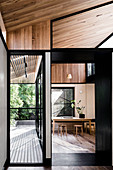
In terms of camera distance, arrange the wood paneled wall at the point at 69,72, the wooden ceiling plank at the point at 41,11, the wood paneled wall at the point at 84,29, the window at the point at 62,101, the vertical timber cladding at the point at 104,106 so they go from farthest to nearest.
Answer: the window at the point at 62,101 → the wood paneled wall at the point at 69,72 → the vertical timber cladding at the point at 104,106 → the wood paneled wall at the point at 84,29 → the wooden ceiling plank at the point at 41,11

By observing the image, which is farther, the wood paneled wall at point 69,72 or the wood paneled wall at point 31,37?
the wood paneled wall at point 69,72

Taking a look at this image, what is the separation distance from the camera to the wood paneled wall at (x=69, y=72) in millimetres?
8844

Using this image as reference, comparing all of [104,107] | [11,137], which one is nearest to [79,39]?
[104,107]

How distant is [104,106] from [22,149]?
6.53ft

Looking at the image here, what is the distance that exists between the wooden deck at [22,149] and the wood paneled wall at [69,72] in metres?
4.93

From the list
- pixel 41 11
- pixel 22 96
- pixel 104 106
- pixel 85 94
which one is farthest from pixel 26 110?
pixel 85 94

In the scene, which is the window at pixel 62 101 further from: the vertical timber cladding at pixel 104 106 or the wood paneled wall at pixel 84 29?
the wood paneled wall at pixel 84 29

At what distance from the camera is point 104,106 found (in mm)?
4531

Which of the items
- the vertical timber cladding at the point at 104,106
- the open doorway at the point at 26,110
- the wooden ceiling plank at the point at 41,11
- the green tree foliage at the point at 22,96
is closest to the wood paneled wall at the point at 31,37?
the wooden ceiling plank at the point at 41,11

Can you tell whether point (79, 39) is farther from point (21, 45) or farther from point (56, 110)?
point (56, 110)

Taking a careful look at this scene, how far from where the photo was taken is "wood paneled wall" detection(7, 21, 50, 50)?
13.1 feet

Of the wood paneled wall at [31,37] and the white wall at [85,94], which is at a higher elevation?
the wood paneled wall at [31,37]

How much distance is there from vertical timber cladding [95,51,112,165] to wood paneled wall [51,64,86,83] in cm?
394

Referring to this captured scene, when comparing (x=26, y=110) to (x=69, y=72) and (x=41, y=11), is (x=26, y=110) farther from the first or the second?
(x=69, y=72)
